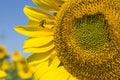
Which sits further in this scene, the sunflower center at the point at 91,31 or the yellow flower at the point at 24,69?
the yellow flower at the point at 24,69

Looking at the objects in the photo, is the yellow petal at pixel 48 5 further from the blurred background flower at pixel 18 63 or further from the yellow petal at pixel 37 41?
the blurred background flower at pixel 18 63

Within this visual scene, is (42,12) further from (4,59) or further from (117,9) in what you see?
(4,59)

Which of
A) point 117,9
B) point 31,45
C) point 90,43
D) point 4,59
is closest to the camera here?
point 117,9

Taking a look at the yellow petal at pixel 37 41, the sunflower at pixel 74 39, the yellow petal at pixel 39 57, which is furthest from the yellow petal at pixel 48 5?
the yellow petal at pixel 39 57

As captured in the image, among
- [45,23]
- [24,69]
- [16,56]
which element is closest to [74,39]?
[45,23]

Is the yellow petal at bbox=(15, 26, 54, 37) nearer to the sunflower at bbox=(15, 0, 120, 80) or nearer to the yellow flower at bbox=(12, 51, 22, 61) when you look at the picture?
the sunflower at bbox=(15, 0, 120, 80)

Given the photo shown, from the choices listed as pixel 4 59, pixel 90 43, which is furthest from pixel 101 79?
pixel 4 59

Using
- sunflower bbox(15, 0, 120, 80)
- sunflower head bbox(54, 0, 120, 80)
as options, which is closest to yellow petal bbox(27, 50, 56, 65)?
sunflower bbox(15, 0, 120, 80)
